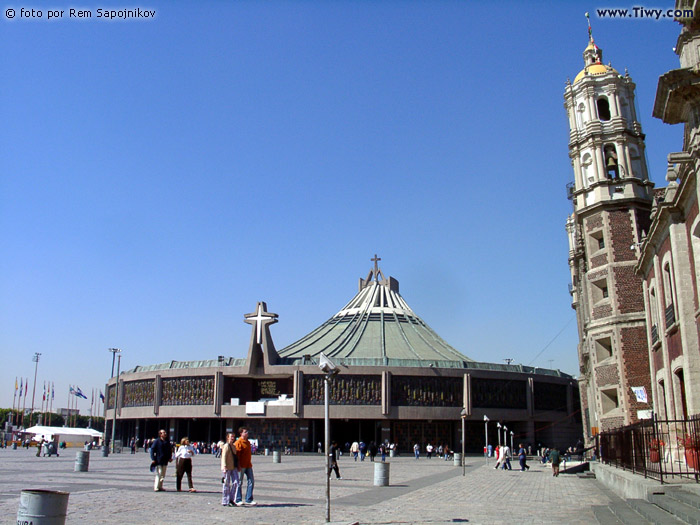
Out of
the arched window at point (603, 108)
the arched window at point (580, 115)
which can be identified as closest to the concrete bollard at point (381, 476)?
the arched window at point (580, 115)

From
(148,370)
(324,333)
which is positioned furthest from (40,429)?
(324,333)

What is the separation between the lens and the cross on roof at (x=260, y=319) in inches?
2216

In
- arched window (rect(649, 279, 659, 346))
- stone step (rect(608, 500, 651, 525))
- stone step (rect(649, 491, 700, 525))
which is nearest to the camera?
stone step (rect(649, 491, 700, 525))

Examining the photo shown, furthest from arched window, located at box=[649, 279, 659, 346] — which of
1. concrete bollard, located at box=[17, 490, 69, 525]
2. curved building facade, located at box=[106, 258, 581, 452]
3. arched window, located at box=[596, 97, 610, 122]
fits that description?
curved building facade, located at box=[106, 258, 581, 452]

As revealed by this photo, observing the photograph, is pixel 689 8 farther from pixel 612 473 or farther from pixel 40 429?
pixel 40 429

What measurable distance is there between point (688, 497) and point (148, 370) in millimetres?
58333

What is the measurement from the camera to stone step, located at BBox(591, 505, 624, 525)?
11.2m

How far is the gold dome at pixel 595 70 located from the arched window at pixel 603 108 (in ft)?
5.15

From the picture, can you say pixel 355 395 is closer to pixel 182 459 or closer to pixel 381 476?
pixel 381 476

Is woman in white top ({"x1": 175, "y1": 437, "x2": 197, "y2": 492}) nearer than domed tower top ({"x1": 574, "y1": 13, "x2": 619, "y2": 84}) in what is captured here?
Yes

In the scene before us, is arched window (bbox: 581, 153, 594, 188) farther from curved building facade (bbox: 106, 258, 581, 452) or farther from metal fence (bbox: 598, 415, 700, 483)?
curved building facade (bbox: 106, 258, 581, 452)

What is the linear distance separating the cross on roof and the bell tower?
1141 inches

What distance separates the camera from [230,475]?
537 inches

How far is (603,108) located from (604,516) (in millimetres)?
30193
